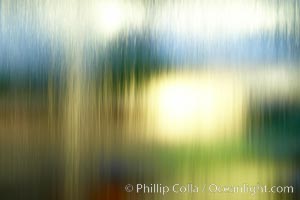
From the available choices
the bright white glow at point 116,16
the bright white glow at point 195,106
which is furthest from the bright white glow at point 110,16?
the bright white glow at point 195,106

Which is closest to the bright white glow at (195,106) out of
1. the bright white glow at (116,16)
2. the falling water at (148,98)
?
the falling water at (148,98)

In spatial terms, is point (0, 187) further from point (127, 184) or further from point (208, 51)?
point (208, 51)

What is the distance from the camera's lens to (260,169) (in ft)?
2.36

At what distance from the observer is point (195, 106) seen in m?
0.73

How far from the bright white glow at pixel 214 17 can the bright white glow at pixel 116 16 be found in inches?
1.6

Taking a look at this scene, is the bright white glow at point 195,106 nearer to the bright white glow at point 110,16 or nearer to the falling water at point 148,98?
the falling water at point 148,98

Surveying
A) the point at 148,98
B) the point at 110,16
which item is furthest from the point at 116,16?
the point at 148,98

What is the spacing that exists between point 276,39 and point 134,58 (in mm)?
270

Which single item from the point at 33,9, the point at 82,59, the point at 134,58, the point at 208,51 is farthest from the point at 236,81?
the point at 33,9

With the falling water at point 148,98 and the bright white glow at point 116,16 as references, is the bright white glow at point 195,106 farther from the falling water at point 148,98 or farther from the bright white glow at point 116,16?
the bright white glow at point 116,16

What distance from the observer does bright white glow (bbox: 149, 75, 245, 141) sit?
72cm

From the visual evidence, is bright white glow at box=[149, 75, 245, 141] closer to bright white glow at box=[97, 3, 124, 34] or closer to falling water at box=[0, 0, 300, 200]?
falling water at box=[0, 0, 300, 200]

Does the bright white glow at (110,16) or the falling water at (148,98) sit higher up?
the bright white glow at (110,16)

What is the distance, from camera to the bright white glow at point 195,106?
2.37 feet
